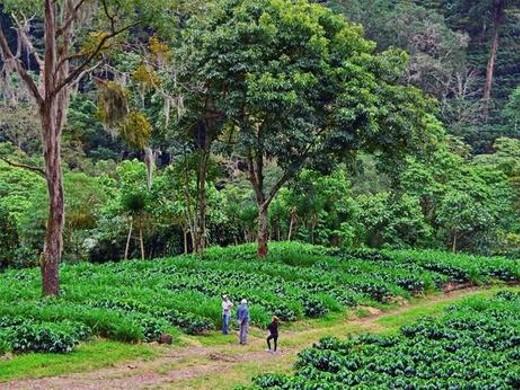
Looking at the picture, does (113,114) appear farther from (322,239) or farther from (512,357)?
(322,239)

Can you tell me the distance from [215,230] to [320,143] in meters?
15.3

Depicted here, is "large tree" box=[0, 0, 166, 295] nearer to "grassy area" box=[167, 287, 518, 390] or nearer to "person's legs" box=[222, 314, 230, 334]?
"person's legs" box=[222, 314, 230, 334]

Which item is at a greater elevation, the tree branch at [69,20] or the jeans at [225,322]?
the tree branch at [69,20]

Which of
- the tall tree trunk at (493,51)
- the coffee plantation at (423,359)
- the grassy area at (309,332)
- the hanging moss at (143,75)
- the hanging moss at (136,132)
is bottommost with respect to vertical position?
the grassy area at (309,332)

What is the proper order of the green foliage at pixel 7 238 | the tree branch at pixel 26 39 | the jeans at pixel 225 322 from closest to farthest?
the jeans at pixel 225 322
the tree branch at pixel 26 39
the green foliage at pixel 7 238

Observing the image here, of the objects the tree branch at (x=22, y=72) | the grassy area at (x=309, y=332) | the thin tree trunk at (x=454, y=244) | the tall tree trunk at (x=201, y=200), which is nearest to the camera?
the grassy area at (x=309, y=332)

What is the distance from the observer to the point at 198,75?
32125 mm

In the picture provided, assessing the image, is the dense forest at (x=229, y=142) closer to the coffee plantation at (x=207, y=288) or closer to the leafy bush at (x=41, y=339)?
the coffee plantation at (x=207, y=288)

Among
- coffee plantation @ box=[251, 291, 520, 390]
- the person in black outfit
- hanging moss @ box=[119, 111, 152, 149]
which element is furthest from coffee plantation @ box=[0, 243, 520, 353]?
hanging moss @ box=[119, 111, 152, 149]

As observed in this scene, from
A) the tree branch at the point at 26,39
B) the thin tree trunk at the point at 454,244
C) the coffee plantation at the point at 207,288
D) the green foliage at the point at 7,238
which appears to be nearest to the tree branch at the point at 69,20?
the tree branch at the point at 26,39

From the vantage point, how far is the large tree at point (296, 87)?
102 ft

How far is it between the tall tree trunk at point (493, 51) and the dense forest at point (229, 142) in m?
17.2

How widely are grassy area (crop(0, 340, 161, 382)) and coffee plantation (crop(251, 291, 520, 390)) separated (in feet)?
12.6

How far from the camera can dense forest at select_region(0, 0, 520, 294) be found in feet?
80.1
